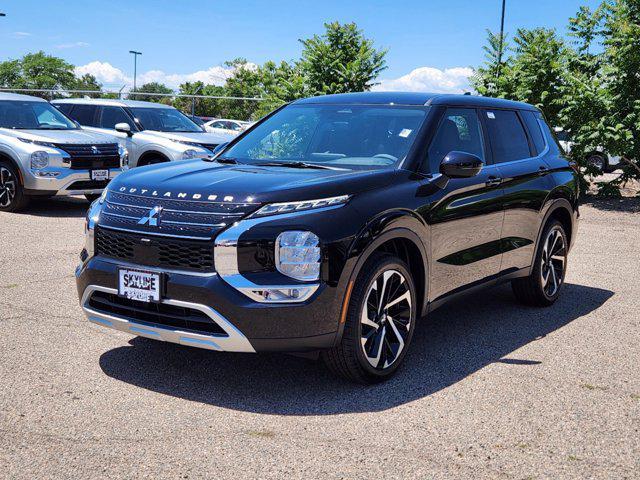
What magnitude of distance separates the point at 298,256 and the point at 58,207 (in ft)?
31.9

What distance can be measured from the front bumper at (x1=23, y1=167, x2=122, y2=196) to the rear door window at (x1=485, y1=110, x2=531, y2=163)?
22.0 ft

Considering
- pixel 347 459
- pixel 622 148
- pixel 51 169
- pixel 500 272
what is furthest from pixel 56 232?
pixel 622 148

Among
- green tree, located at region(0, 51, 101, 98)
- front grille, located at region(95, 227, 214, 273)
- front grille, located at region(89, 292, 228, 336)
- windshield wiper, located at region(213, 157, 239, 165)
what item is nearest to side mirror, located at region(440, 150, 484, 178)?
windshield wiper, located at region(213, 157, 239, 165)

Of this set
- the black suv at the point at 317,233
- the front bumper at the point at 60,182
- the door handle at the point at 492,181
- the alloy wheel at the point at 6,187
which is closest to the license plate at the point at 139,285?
the black suv at the point at 317,233

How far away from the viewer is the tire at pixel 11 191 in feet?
38.0

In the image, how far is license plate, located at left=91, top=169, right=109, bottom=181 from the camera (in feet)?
38.9

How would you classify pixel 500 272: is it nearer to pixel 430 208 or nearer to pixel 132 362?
pixel 430 208

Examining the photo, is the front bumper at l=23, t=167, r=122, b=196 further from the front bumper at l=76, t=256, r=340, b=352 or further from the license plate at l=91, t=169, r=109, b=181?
the front bumper at l=76, t=256, r=340, b=352

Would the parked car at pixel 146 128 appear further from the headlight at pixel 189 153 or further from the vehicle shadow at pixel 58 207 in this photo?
the vehicle shadow at pixel 58 207

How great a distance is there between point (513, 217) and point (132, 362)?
10.2 feet

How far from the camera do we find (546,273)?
688 centimetres

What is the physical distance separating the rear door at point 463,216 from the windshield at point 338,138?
0.26 meters

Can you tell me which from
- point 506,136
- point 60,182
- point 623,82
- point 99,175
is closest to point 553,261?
point 506,136

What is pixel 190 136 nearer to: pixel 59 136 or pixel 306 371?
pixel 59 136
